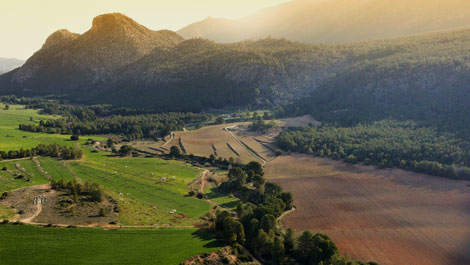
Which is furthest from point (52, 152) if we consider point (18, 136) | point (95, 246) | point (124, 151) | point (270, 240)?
point (270, 240)

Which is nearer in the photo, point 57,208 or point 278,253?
point 278,253

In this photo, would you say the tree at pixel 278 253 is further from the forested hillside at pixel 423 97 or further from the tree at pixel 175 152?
the forested hillside at pixel 423 97

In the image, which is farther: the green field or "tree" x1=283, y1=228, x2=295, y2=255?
"tree" x1=283, y1=228, x2=295, y2=255

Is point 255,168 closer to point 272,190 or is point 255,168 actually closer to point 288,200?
point 272,190

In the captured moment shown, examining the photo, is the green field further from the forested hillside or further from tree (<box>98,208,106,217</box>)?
the forested hillside

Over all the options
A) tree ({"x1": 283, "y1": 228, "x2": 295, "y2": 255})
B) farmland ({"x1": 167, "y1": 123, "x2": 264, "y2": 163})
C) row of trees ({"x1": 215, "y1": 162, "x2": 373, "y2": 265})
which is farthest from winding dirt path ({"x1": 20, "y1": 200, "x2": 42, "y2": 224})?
farmland ({"x1": 167, "y1": 123, "x2": 264, "y2": 163})

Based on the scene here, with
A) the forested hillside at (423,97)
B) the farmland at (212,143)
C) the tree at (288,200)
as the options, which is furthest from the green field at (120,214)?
the forested hillside at (423,97)
